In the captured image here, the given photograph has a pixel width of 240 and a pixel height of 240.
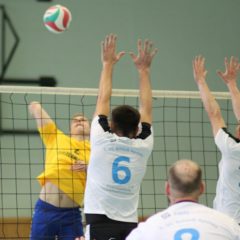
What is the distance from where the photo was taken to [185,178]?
3.40 meters

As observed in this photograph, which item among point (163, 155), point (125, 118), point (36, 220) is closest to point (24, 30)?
point (163, 155)

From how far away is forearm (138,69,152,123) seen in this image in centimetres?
516

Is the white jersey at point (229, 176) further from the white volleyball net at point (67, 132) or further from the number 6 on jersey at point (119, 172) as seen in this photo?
the white volleyball net at point (67, 132)

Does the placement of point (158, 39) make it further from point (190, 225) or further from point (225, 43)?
point (190, 225)

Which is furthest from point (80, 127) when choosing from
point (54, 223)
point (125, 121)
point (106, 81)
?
point (125, 121)

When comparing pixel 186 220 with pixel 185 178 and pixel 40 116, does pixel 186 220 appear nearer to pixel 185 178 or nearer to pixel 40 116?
pixel 185 178

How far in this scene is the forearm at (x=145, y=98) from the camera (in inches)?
203

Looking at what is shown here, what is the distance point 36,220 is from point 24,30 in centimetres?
530

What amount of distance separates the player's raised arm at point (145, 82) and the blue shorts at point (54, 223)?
1.54 metres

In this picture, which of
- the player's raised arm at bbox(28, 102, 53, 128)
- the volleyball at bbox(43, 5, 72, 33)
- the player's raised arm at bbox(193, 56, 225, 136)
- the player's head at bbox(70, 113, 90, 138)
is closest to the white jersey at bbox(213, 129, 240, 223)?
the player's raised arm at bbox(193, 56, 225, 136)

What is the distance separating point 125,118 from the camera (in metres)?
4.78

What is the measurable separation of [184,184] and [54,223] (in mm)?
3012

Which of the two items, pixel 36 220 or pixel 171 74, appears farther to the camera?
pixel 171 74

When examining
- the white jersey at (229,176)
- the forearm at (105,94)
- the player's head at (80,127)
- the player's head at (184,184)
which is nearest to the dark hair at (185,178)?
the player's head at (184,184)
